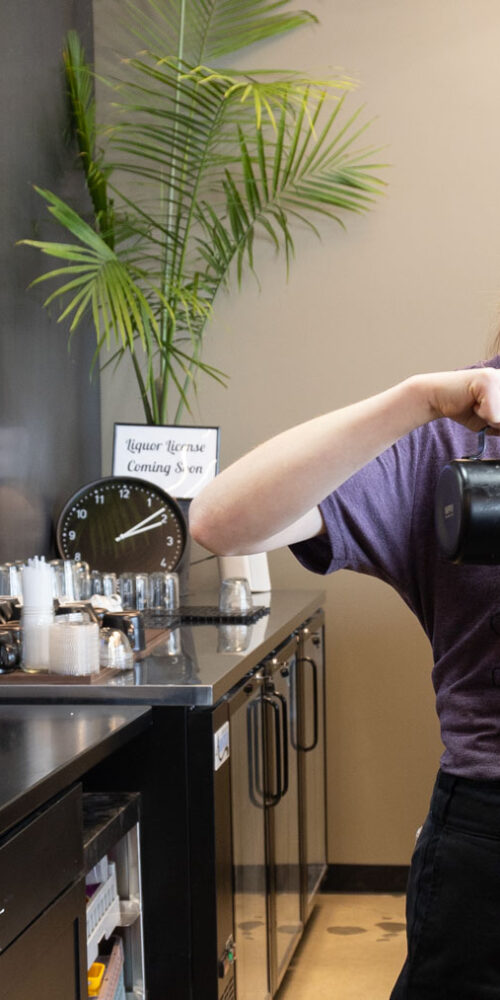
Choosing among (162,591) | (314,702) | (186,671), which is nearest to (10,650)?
(186,671)

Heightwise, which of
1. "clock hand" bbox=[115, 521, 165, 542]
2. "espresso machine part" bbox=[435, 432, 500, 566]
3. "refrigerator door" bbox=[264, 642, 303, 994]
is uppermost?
"espresso machine part" bbox=[435, 432, 500, 566]

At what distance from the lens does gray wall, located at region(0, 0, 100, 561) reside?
2.72 metres

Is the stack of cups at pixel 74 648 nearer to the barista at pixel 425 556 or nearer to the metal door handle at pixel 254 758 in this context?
the metal door handle at pixel 254 758

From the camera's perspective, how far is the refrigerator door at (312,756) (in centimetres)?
305

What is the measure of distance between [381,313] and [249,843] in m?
1.86

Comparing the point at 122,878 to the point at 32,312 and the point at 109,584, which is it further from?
the point at 32,312

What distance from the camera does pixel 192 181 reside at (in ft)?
11.5

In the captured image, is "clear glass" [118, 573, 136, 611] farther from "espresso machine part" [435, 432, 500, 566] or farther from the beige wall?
"espresso machine part" [435, 432, 500, 566]

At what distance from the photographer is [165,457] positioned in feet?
10.2

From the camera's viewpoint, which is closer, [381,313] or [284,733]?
[284,733]

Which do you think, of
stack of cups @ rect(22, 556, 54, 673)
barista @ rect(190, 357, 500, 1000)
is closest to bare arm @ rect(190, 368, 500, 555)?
barista @ rect(190, 357, 500, 1000)

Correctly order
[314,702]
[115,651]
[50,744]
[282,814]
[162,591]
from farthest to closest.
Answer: [314,702], [162,591], [282,814], [115,651], [50,744]

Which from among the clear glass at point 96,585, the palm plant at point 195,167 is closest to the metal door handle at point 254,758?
the clear glass at point 96,585

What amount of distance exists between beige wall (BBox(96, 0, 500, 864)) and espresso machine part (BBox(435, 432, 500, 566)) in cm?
258
